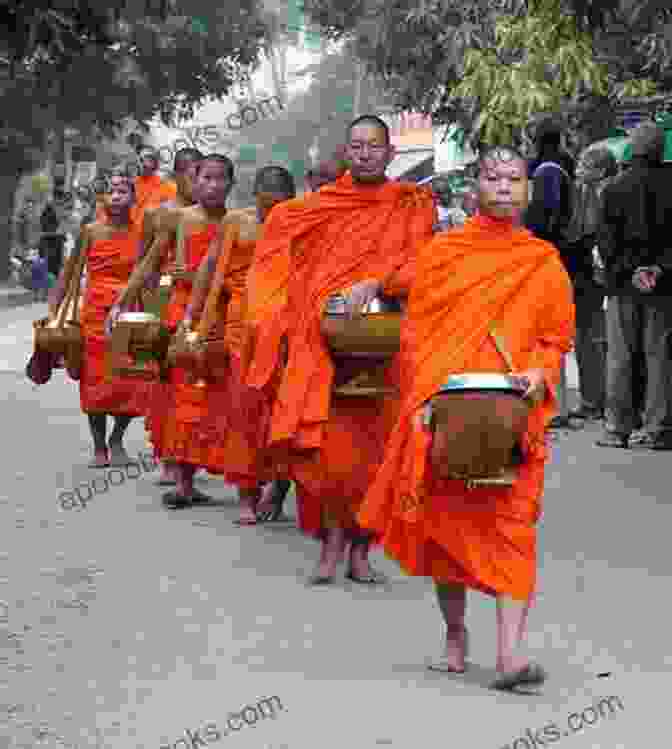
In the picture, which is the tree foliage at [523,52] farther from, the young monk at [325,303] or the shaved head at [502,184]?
the shaved head at [502,184]

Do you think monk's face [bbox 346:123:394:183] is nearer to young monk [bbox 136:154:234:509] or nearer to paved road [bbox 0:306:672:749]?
paved road [bbox 0:306:672:749]

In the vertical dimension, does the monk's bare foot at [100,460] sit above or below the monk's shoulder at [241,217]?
below

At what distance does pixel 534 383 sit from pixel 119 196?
7.08 metres

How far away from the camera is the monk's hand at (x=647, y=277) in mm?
14656

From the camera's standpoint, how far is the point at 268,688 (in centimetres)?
741

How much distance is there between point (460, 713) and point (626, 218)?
8138mm

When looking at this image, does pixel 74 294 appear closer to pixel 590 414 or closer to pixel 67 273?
pixel 67 273

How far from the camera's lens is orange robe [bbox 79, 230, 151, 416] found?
14141 mm

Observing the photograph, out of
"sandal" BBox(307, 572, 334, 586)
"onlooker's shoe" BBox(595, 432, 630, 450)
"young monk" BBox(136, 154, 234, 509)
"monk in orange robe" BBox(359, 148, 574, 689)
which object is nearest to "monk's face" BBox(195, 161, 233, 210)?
"young monk" BBox(136, 154, 234, 509)

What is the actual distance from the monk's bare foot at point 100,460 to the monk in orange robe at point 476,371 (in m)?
6.45

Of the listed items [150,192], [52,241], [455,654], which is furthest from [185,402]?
[52,241]

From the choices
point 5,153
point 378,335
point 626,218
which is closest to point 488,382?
point 378,335

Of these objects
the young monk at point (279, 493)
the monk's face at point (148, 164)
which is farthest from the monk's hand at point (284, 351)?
the monk's face at point (148, 164)

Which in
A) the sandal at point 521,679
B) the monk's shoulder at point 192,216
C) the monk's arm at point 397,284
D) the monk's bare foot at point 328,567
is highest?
the monk's shoulder at point 192,216
